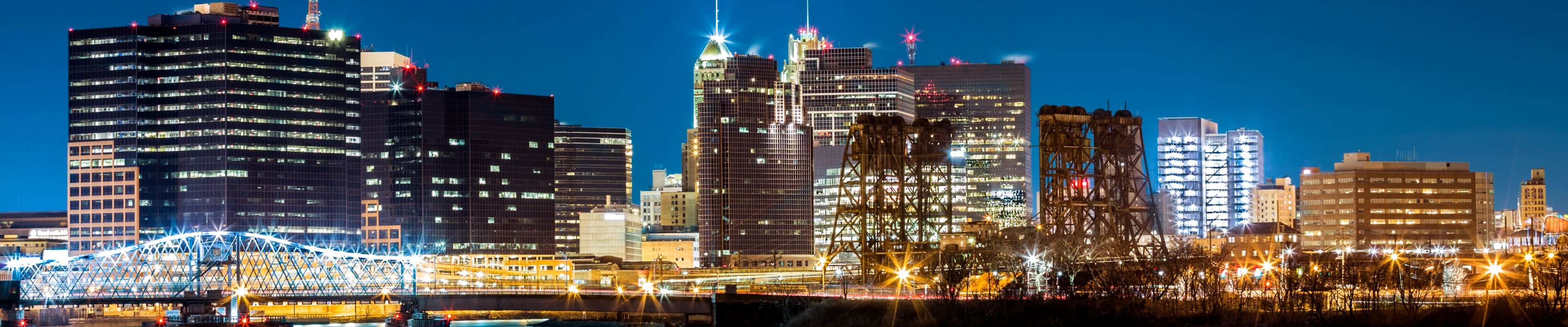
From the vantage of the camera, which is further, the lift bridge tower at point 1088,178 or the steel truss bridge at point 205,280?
the steel truss bridge at point 205,280

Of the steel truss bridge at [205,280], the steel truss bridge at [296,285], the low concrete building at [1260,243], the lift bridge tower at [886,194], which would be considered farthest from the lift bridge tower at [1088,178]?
the steel truss bridge at [205,280]

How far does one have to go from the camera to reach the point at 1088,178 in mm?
117438

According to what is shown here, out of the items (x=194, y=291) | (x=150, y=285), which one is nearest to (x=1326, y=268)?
(x=194, y=291)

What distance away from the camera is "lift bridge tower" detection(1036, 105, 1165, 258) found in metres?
115

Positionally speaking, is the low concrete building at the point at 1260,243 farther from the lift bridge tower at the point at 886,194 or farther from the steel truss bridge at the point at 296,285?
the steel truss bridge at the point at 296,285

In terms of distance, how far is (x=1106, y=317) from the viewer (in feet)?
312

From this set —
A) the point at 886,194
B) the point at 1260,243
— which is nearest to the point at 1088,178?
the point at 886,194

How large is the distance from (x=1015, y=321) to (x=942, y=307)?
17.2 feet

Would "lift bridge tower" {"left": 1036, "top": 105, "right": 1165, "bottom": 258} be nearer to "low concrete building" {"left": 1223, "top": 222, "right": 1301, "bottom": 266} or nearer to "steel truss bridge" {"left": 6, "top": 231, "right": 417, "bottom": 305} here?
"low concrete building" {"left": 1223, "top": 222, "right": 1301, "bottom": 266}

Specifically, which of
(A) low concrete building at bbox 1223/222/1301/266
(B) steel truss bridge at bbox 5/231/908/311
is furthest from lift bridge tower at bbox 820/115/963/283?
(A) low concrete building at bbox 1223/222/1301/266

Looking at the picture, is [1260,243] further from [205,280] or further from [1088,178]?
[205,280]

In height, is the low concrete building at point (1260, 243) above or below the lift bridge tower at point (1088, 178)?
below

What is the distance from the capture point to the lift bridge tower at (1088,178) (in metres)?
115

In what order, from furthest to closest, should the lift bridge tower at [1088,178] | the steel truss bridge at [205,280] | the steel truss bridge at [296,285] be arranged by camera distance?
the steel truss bridge at [205,280], the steel truss bridge at [296,285], the lift bridge tower at [1088,178]
